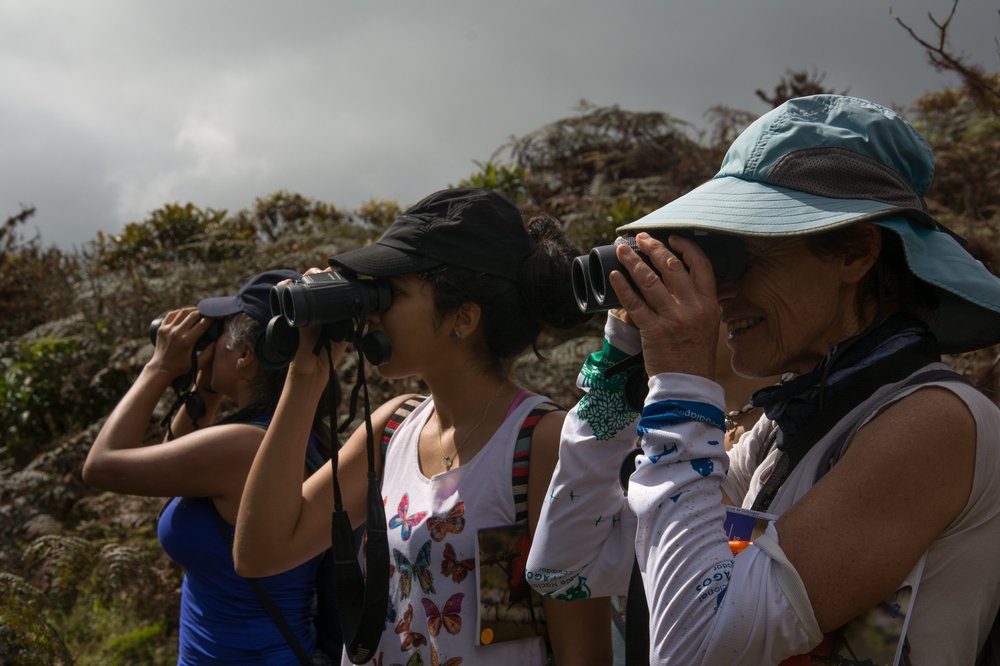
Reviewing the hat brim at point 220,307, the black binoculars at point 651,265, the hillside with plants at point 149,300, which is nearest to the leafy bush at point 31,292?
the hillside with plants at point 149,300

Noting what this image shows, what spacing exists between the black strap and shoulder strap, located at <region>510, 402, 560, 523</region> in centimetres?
97

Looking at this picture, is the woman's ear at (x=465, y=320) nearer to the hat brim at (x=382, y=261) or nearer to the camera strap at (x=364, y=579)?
the hat brim at (x=382, y=261)

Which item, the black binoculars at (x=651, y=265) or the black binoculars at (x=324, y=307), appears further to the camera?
the black binoculars at (x=324, y=307)

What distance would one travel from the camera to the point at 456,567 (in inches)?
77.1

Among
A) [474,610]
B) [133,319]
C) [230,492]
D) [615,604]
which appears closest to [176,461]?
[230,492]

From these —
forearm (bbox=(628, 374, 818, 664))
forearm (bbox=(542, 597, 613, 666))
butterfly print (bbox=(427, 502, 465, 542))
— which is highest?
forearm (bbox=(628, 374, 818, 664))

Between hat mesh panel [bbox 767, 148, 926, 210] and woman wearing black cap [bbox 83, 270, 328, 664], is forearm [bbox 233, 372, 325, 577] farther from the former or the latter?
hat mesh panel [bbox 767, 148, 926, 210]

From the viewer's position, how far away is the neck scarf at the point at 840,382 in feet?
4.60

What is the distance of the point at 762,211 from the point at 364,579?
1220mm

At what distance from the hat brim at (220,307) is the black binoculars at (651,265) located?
67.5 inches

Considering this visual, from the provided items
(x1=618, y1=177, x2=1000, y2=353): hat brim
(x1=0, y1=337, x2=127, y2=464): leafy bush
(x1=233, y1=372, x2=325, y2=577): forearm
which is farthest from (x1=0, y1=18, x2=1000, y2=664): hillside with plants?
(x1=233, y1=372, x2=325, y2=577): forearm

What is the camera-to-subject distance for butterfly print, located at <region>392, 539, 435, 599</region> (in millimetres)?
1978

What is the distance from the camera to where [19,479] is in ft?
20.0

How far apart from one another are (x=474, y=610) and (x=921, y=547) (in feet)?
3.26
